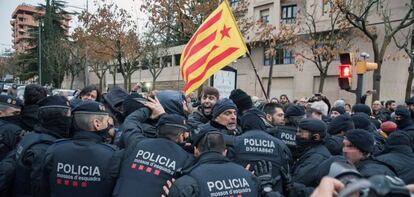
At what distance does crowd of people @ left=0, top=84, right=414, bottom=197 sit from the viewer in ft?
10.3

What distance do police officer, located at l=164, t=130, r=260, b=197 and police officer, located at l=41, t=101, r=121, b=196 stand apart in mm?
627

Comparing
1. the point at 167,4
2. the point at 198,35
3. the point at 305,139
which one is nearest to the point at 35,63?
the point at 167,4

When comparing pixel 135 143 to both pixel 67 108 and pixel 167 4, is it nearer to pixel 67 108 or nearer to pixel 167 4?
pixel 67 108

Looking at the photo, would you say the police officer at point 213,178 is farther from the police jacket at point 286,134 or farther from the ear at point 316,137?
the police jacket at point 286,134

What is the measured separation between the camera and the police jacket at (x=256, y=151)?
412 cm

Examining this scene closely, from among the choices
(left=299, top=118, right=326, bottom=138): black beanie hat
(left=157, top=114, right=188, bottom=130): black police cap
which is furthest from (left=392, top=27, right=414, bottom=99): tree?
(left=157, top=114, right=188, bottom=130): black police cap

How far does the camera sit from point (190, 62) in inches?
275

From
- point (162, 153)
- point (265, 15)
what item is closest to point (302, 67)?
point (265, 15)

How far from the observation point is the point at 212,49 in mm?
6969

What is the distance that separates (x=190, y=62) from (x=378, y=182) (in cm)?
589

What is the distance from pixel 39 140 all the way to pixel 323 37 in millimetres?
26689

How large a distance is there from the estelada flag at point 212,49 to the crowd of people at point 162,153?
1910 mm

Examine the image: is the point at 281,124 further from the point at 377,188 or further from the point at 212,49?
the point at 377,188

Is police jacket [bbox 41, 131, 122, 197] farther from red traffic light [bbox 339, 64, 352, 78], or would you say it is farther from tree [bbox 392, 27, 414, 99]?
tree [bbox 392, 27, 414, 99]
